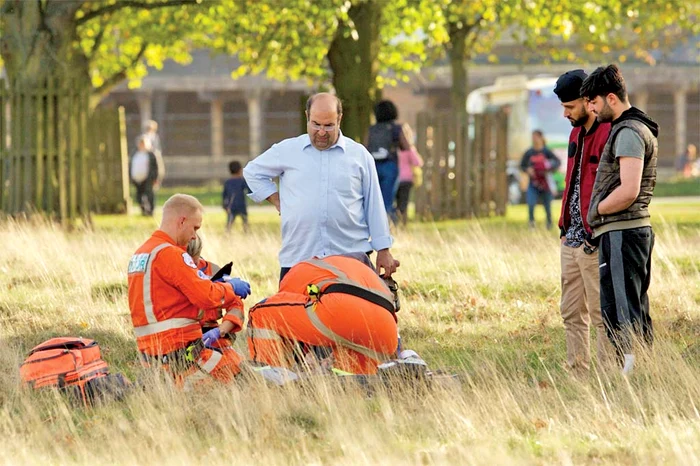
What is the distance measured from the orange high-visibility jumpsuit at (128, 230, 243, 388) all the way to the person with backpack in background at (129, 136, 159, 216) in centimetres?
1616

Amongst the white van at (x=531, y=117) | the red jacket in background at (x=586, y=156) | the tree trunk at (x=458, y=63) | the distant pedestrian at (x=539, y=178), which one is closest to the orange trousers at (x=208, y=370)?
the red jacket in background at (x=586, y=156)

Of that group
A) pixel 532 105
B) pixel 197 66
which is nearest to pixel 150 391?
pixel 532 105

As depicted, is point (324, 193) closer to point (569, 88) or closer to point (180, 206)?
point (180, 206)

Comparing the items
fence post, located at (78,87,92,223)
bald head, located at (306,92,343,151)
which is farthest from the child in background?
bald head, located at (306,92,343,151)

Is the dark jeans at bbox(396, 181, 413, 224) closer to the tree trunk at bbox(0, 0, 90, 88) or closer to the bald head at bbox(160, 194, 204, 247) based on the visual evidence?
the tree trunk at bbox(0, 0, 90, 88)

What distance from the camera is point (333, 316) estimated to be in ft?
25.0

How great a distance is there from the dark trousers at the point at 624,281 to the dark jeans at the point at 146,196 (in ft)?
55.7

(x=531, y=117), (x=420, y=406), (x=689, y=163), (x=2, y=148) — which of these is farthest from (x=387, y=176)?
(x=689, y=163)

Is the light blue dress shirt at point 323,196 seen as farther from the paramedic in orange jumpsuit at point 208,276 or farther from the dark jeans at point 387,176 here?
the dark jeans at point 387,176

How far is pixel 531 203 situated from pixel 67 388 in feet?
46.6

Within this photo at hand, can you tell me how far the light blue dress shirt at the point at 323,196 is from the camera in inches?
315

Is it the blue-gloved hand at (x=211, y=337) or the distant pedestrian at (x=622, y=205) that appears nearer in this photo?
the distant pedestrian at (x=622, y=205)

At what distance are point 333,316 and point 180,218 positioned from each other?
1.02 meters

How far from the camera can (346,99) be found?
20250mm
